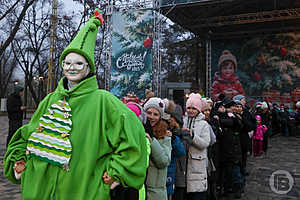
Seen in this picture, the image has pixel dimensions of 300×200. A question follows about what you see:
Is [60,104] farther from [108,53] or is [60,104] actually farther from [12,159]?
[108,53]

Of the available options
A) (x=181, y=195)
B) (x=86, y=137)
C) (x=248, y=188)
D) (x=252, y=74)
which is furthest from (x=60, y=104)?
(x=252, y=74)

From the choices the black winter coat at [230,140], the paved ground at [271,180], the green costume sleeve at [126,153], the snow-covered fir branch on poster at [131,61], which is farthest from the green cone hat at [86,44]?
the snow-covered fir branch on poster at [131,61]

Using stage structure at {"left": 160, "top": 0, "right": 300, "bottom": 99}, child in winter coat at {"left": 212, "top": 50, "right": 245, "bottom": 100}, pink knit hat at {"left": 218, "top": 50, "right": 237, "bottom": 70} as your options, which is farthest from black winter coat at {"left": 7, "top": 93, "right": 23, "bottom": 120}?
pink knit hat at {"left": 218, "top": 50, "right": 237, "bottom": 70}

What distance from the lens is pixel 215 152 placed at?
4348mm

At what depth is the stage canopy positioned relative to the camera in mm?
14883

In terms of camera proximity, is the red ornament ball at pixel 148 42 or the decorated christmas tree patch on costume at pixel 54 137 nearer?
the decorated christmas tree patch on costume at pixel 54 137

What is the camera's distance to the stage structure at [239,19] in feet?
48.8

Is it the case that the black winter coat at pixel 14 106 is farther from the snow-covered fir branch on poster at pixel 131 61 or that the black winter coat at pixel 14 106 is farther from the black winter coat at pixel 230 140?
the snow-covered fir branch on poster at pixel 131 61

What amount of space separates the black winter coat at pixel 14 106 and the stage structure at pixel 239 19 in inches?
356

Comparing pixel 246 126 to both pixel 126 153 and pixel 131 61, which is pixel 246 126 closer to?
pixel 126 153

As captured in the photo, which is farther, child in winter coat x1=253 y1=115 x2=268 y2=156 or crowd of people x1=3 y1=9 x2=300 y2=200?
child in winter coat x1=253 y1=115 x2=268 y2=156

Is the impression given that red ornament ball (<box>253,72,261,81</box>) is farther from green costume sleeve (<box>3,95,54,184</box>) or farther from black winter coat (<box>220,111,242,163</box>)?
green costume sleeve (<box>3,95,54,184</box>)

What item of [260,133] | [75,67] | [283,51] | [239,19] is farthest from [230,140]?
[283,51]

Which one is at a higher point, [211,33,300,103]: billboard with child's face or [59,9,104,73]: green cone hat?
Answer: [211,33,300,103]: billboard with child's face
